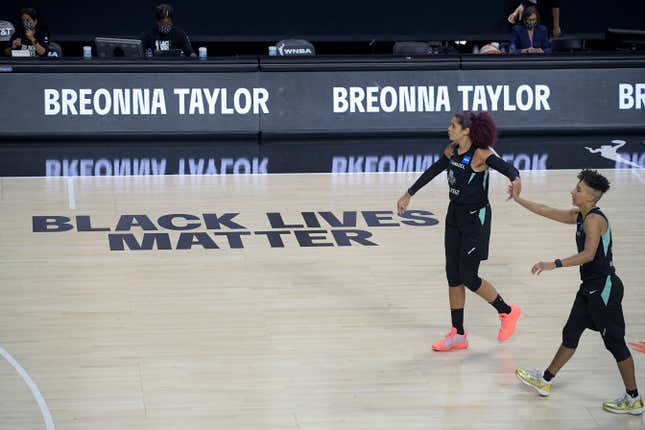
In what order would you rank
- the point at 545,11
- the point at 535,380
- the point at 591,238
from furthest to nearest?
the point at 545,11
the point at 535,380
the point at 591,238

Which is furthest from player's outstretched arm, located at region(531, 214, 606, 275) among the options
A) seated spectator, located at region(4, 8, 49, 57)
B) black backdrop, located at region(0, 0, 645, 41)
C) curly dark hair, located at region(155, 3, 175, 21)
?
black backdrop, located at region(0, 0, 645, 41)

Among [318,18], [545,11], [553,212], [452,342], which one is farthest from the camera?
[318,18]

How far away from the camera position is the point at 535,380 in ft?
26.0

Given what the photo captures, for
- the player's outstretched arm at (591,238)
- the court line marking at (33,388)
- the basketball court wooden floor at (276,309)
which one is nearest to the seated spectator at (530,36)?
the basketball court wooden floor at (276,309)

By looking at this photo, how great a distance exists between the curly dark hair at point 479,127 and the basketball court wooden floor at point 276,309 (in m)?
1.66

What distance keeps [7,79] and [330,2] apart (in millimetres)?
8812

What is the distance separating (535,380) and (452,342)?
102 cm

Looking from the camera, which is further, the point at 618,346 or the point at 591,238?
the point at 618,346

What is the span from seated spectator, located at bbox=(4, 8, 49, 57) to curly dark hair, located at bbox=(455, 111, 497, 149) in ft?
35.5

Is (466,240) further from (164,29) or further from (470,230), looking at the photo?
(164,29)

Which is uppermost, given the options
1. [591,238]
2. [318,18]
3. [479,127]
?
[479,127]

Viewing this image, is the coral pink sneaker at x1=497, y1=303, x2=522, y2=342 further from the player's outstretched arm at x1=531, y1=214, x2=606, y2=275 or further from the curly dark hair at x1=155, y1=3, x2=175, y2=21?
the curly dark hair at x1=155, y1=3, x2=175, y2=21

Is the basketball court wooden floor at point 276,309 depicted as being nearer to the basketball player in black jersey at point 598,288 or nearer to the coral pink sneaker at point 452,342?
the coral pink sneaker at point 452,342

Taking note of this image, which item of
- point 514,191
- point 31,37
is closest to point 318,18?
point 31,37
